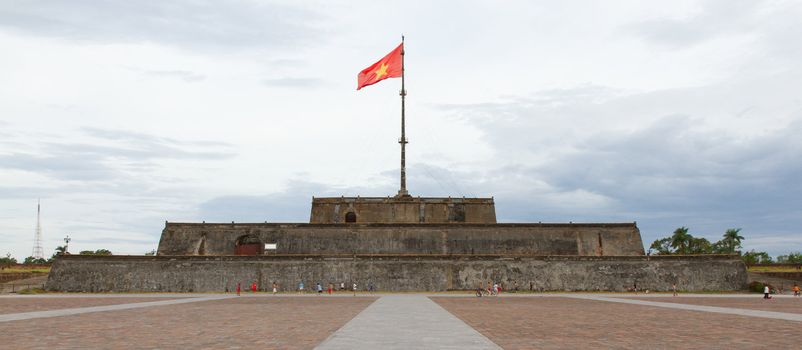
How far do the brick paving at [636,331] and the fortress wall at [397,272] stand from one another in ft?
73.9

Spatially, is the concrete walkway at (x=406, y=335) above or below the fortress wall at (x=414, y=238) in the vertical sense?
below

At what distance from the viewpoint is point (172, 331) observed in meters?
12.7

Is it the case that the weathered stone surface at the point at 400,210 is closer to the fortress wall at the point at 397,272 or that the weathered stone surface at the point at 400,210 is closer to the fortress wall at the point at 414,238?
the fortress wall at the point at 414,238

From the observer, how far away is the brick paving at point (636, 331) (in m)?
10.5

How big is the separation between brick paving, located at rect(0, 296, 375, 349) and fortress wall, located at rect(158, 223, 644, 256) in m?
28.4

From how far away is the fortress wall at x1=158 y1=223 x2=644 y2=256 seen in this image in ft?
150

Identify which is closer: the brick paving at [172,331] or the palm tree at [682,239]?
the brick paving at [172,331]

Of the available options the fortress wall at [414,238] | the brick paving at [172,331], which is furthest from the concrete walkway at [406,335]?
the fortress wall at [414,238]

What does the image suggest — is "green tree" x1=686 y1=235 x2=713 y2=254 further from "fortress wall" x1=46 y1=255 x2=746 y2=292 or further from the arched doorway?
the arched doorway

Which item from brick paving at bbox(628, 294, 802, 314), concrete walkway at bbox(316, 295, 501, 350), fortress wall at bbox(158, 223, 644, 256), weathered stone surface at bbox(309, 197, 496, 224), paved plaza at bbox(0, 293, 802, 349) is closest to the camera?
concrete walkway at bbox(316, 295, 501, 350)

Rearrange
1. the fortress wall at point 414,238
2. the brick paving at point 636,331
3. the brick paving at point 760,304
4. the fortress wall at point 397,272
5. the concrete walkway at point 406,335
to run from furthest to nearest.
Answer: the fortress wall at point 414,238
the fortress wall at point 397,272
the brick paving at point 760,304
the brick paving at point 636,331
the concrete walkway at point 406,335

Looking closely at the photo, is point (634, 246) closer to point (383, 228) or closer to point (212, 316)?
point (383, 228)

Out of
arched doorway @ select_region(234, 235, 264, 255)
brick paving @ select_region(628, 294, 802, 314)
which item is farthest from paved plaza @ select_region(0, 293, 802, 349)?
arched doorway @ select_region(234, 235, 264, 255)

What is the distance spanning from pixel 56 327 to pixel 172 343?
15.4ft
